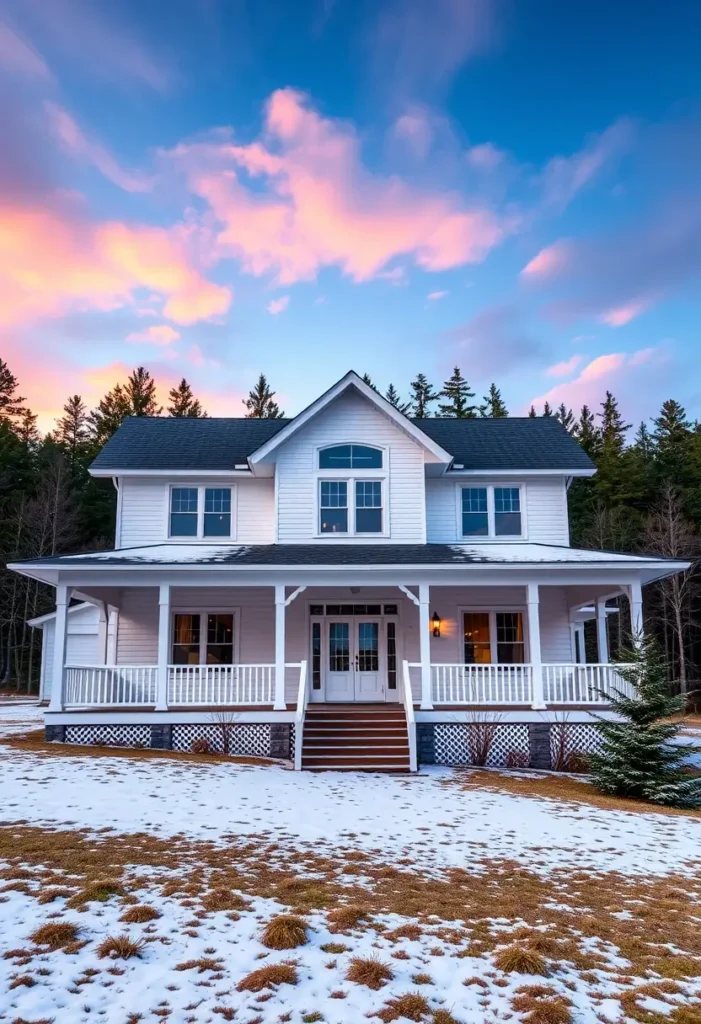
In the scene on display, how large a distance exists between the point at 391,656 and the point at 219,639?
4564mm

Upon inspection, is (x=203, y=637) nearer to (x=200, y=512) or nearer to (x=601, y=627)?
(x=200, y=512)

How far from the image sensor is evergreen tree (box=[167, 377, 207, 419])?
55.5 m

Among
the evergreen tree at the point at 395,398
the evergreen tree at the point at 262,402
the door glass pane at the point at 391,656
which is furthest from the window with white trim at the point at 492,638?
the evergreen tree at the point at 262,402

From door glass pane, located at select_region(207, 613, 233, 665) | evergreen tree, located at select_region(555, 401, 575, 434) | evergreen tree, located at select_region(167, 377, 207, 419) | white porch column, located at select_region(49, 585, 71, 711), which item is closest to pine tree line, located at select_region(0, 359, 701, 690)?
evergreen tree, located at select_region(167, 377, 207, 419)

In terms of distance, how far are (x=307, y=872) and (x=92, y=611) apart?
740 inches

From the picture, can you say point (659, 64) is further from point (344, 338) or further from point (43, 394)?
point (43, 394)

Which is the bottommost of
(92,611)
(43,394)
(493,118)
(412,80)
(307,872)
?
(307,872)

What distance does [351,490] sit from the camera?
1739 cm

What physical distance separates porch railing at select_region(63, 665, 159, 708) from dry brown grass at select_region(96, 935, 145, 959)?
10175 mm

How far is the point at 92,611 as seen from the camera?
23.2 meters

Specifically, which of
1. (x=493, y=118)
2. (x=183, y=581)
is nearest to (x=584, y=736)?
(x=183, y=581)

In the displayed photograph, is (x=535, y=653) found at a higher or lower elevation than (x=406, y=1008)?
higher

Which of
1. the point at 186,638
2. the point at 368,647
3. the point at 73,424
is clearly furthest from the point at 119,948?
the point at 73,424

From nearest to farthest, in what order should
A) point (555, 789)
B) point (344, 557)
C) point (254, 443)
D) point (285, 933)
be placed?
point (285, 933)
point (555, 789)
point (344, 557)
point (254, 443)
